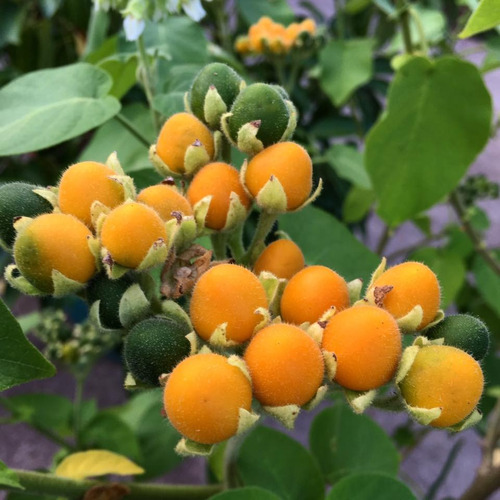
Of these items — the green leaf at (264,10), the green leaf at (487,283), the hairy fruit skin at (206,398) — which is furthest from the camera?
the green leaf at (264,10)

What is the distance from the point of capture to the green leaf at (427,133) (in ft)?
1.34


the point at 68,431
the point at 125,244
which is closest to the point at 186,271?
the point at 125,244

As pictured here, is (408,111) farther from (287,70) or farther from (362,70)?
(287,70)

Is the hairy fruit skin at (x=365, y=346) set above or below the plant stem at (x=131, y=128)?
above

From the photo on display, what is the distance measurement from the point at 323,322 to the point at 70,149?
0.71 m

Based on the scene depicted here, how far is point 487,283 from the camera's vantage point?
2.16 ft

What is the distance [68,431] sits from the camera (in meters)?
0.64

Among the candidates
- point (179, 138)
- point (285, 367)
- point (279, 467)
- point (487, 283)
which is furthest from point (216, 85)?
point (487, 283)

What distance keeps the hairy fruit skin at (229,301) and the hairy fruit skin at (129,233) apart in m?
0.02

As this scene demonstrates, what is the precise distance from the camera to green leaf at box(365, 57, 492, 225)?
1.34 feet

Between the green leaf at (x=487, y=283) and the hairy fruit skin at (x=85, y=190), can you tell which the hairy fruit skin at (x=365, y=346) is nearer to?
the hairy fruit skin at (x=85, y=190)

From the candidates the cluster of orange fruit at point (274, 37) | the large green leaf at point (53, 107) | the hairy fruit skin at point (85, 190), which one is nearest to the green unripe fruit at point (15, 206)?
the hairy fruit skin at point (85, 190)

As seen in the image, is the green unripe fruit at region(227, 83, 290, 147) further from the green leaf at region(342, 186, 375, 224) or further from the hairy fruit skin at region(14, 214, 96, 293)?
the green leaf at region(342, 186, 375, 224)

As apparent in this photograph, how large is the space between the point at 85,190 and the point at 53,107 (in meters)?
0.18
